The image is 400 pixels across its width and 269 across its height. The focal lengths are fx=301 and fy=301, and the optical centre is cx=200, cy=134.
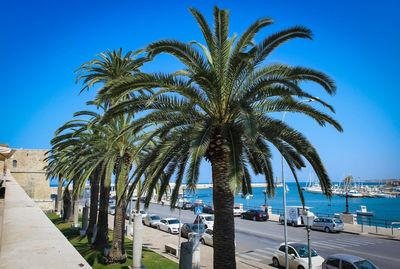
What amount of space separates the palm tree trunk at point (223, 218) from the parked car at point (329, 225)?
79.1ft

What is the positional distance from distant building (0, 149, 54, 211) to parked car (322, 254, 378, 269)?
177 feet

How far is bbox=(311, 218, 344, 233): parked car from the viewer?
2983cm

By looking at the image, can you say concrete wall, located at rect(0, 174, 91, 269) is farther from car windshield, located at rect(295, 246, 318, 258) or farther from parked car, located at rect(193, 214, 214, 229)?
parked car, located at rect(193, 214, 214, 229)

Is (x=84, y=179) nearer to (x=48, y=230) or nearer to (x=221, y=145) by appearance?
(x=221, y=145)

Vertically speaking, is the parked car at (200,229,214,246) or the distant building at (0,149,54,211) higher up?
the distant building at (0,149,54,211)

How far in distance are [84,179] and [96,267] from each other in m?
4.86

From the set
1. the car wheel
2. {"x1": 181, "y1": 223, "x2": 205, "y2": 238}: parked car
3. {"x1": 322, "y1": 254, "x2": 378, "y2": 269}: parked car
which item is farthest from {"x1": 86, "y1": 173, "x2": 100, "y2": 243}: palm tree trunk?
{"x1": 322, "y1": 254, "x2": 378, "y2": 269}: parked car

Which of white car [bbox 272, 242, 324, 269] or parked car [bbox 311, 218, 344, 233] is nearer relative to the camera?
white car [bbox 272, 242, 324, 269]

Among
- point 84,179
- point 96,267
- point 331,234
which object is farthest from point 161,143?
point 331,234

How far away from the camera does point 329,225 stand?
30.1 metres

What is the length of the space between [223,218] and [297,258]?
9.40m

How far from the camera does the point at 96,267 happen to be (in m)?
16.6

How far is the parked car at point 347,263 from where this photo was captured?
13.2m

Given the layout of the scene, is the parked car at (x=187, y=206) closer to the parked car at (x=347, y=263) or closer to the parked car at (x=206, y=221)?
the parked car at (x=206, y=221)
